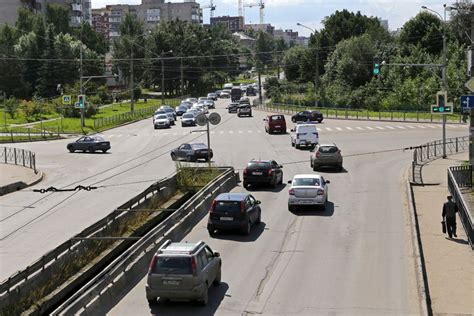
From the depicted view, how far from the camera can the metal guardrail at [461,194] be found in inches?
896

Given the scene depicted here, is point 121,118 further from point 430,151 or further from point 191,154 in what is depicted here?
point 430,151

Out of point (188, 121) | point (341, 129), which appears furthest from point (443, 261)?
point (188, 121)

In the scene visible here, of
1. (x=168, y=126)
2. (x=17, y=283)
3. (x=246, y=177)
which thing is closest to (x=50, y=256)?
(x=17, y=283)

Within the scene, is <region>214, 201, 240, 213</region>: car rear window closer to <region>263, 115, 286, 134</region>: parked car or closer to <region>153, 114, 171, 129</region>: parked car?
<region>263, 115, 286, 134</region>: parked car

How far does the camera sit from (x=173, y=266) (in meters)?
15.8

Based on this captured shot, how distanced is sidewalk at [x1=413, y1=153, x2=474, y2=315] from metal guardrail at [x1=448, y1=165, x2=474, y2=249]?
36 cm

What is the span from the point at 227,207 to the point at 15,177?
1973 cm

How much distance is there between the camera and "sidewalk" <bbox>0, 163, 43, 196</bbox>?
119 feet

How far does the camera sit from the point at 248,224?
78.2 feet

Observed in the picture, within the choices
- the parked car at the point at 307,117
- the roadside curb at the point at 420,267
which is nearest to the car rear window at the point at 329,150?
the roadside curb at the point at 420,267

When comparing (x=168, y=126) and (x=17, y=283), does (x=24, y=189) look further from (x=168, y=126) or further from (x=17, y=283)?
(x=168, y=126)

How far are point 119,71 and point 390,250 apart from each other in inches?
4858

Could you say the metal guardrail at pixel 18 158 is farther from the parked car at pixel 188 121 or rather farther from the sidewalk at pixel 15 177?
the parked car at pixel 188 121

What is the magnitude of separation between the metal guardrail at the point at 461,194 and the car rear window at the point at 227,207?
7154 mm
